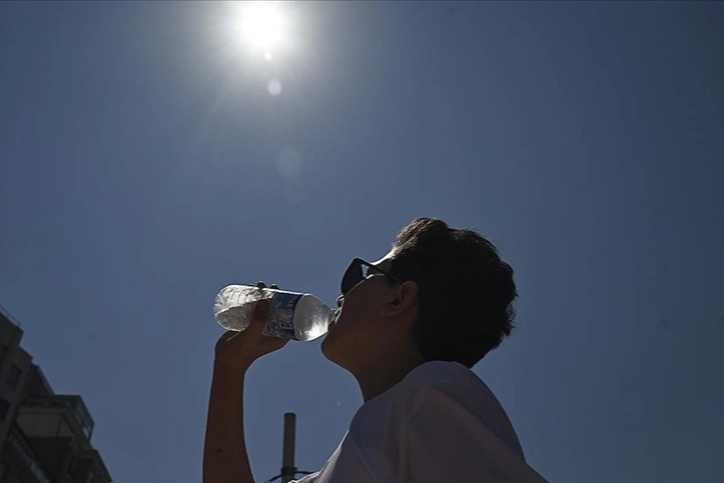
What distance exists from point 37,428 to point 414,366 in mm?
41062

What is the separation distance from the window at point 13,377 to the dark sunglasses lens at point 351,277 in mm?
33989

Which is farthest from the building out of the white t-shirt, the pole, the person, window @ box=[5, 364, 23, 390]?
the white t-shirt

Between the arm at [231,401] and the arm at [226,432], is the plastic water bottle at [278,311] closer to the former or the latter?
the arm at [231,401]

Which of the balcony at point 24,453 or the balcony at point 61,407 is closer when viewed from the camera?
the balcony at point 24,453

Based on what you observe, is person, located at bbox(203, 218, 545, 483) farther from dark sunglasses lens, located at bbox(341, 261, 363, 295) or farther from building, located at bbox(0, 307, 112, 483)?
building, located at bbox(0, 307, 112, 483)

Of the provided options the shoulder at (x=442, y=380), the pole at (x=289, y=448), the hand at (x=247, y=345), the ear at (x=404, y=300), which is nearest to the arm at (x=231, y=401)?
the hand at (x=247, y=345)

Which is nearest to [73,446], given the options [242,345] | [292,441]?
[292,441]

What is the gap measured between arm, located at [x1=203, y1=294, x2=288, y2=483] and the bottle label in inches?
1.6

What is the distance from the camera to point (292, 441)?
1111 centimetres

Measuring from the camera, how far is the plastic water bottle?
255cm

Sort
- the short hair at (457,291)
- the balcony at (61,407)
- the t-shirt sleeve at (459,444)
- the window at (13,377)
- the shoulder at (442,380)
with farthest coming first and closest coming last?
the balcony at (61,407) < the window at (13,377) < the short hair at (457,291) < the shoulder at (442,380) < the t-shirt sleeve at (459,444)

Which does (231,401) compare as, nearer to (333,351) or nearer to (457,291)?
(333,351)

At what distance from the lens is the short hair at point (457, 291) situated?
201 centimetres

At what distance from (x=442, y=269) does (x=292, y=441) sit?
965cm
